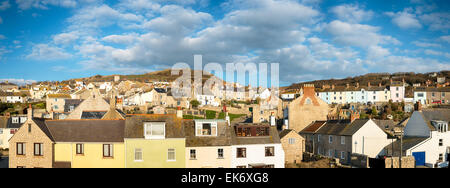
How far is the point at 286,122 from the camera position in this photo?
53469mm

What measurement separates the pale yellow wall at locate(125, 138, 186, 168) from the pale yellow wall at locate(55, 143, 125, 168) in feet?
2.33

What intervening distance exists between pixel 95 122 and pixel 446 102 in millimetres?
109292

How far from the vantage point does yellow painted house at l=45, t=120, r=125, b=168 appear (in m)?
29.8

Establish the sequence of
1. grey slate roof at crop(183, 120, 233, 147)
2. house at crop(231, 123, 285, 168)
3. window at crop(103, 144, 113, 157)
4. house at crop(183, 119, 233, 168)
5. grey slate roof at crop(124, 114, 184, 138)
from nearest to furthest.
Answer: window at crop(103, 144, 113, 157)
grey slate roof at crop(124, 114, 184, 138)
house at crop(183, 119, 233, 168)
grey slate roof at crop(183, 120, 233, 147)
house at crop(231, 123, 285, 168)

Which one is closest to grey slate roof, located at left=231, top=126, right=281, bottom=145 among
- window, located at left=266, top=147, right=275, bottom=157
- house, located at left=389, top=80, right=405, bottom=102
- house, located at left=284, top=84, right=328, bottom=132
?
window, located at left=266, top=147, right=275, bottom=157

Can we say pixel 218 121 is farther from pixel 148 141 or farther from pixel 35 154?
pixel 35 154

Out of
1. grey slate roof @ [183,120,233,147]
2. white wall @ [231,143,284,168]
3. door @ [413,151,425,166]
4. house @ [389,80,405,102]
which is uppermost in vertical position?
house @ [389,80,405,102]

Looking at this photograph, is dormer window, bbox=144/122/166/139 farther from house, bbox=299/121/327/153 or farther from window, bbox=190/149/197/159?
house, bbox=299/121/327/153

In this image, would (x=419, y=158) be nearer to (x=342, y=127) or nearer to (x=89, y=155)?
(x=342, y=127)

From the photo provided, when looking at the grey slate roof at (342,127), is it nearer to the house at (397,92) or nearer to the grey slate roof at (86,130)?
the grey slate roof at (86,130)

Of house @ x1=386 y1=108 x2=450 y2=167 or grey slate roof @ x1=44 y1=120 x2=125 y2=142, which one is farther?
house @ x1=386 y1=108 x2=450 y2=167

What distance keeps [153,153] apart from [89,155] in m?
5.68

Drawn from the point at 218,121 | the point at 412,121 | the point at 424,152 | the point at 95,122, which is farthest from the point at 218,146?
the point at 412,121

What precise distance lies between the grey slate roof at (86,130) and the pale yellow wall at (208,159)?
22.4 ft
